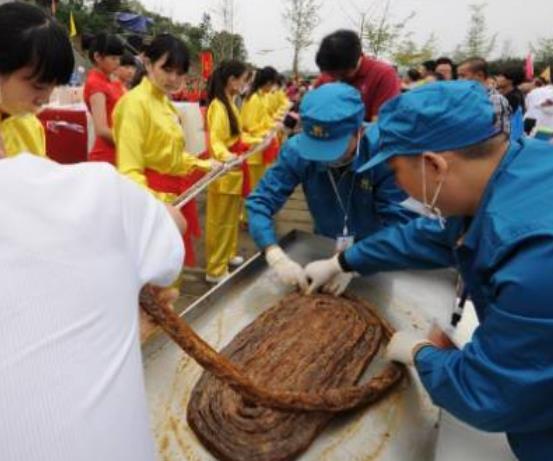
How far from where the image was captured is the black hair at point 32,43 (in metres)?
1.32

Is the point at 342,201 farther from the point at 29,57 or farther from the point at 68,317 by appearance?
the point at 68,317

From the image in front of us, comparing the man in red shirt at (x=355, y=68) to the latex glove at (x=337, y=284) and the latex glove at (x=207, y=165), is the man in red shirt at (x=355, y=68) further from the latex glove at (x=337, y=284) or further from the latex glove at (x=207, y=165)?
the latex glove at (x=337, y=284)

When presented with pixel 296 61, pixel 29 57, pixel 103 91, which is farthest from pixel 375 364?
pixel 296 61

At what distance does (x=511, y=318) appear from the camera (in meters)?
0.88

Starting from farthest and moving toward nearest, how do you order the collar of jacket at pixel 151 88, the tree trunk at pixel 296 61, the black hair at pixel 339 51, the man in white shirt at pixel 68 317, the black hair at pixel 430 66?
the tree trunk at pixel 296 61 < the black hair at pixel 430 66 < the black hair at pixel 339 51 < the collar of jacket at pixel 151 88 < the man in white shirt at pixel 68 317

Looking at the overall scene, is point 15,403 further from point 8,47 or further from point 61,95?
point 61,95

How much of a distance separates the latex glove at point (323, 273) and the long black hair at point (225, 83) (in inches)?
96.2

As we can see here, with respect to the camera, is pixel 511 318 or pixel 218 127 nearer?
pixel 511 318

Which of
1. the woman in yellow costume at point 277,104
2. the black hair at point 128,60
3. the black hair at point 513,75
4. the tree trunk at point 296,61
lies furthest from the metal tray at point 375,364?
the tree trunk at point 296,61

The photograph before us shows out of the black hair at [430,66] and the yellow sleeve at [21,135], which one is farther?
the black hair at [430,66]

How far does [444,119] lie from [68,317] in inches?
30.2

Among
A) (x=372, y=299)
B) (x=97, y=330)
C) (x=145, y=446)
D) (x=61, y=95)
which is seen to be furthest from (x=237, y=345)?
(x=61, y=95)

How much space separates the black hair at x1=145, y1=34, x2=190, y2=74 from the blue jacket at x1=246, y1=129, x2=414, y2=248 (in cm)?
76

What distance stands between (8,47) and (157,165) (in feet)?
4.16
